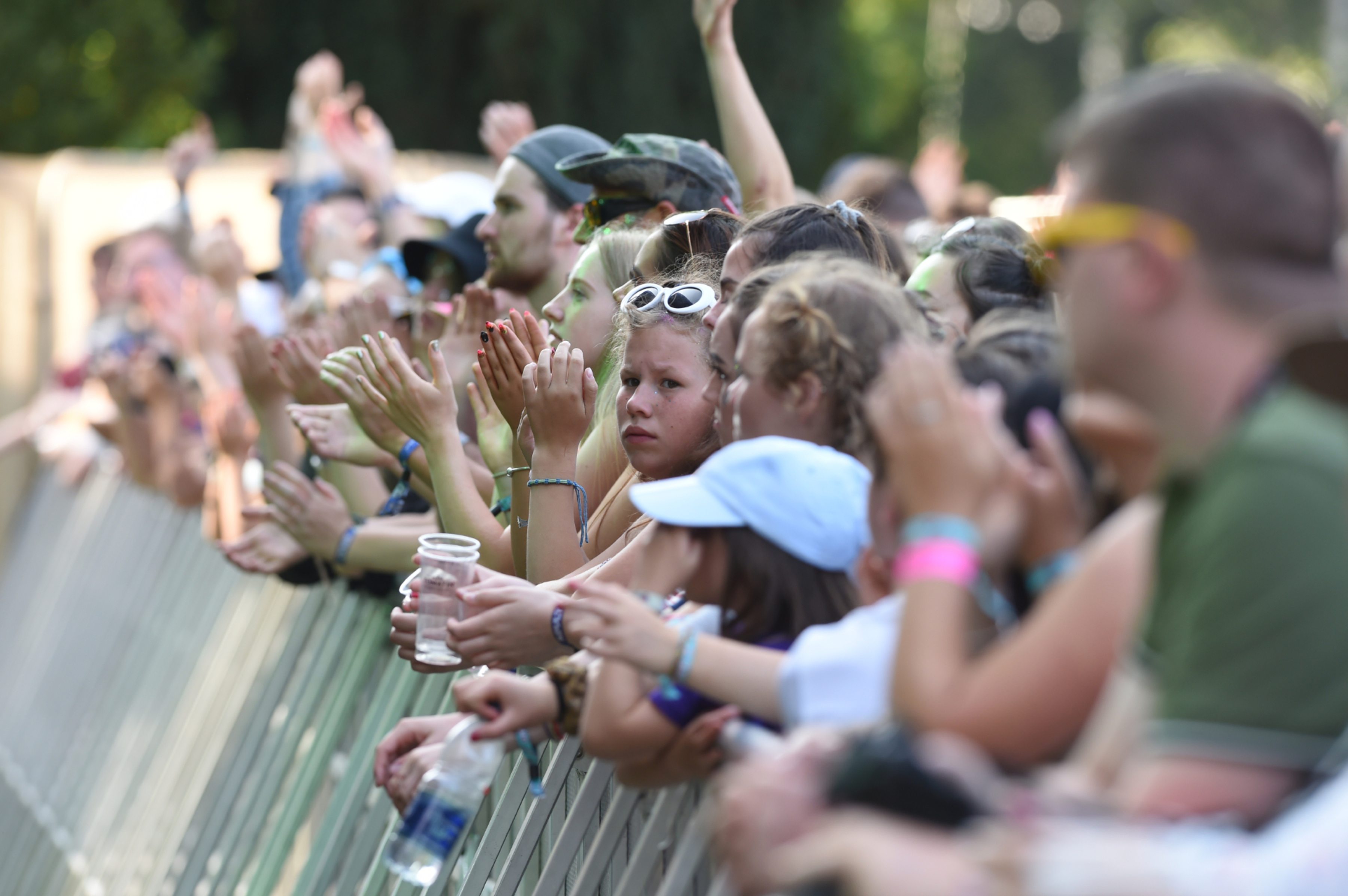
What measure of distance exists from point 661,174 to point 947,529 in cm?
268

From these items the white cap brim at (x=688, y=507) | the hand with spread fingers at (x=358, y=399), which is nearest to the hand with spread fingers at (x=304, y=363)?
the hand with spread fingers at (x=358, y=399)

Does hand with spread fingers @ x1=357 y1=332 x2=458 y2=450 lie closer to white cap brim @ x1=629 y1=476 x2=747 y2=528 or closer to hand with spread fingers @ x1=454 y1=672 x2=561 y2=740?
hand with spread fingers @ x1=454 y1=672 x2=561 y2=740

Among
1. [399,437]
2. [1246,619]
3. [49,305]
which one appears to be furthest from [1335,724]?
[49,305]

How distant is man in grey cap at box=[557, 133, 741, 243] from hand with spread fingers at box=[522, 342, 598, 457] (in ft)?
3.46

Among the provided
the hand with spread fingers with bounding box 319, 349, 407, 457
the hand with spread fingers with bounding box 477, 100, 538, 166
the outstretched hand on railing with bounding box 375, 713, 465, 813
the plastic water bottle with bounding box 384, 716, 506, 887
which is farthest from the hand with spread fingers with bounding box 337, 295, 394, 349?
the plastic water bottle with bounding box 384, 716, 506, 887

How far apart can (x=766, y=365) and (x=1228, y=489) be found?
41.8 inches

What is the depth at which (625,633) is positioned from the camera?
214 cm

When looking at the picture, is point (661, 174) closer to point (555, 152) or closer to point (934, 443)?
point (555, 152)

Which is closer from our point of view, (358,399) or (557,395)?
(557,395)

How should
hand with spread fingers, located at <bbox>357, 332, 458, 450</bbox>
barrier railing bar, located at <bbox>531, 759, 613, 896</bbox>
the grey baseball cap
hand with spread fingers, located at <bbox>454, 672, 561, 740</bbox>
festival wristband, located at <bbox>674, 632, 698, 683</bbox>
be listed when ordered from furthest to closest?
the grey baseball cap → hand with spread fingers, located at <bbox>357, 332, 458, 450</bbox> → barrier railing bar, located at <bbox>531, 759, 613, 896</bbox> → hand with spread fingers, located at <bbox>454, 672, 561, 740</bbox> → festival wristband, located at <bbox>674, 632, 698, 683</bbox>

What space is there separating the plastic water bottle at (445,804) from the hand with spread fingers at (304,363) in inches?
96.4

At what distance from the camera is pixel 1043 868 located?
1.40 m

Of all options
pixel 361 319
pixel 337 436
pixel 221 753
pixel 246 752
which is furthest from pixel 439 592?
pixel 221 753

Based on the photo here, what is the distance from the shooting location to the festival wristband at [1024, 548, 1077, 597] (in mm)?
1804
